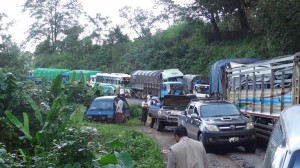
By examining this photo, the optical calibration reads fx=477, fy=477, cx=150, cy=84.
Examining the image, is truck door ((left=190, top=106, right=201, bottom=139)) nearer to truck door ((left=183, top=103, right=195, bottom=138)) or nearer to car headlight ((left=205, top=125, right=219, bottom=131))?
truck door ((left=183, top=103, right=195, bottom=138))

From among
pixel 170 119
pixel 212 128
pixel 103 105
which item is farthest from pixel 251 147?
pixel 103 105

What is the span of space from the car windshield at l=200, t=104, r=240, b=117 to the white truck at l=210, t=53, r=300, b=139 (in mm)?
1066

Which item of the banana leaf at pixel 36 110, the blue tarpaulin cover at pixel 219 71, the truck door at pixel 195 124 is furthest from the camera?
the blue tarpaulin cover at pixel 219 71

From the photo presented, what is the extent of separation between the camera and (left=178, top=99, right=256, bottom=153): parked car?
48.5ft

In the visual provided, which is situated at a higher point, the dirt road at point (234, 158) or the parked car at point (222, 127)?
the parked car at point (222, 127)

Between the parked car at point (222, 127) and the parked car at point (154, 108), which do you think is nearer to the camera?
the parked car at point (222, 127)

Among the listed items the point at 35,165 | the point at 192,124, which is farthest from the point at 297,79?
the point at 35,165

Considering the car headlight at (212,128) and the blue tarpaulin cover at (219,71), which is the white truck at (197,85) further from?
the car headlight at (212,128)

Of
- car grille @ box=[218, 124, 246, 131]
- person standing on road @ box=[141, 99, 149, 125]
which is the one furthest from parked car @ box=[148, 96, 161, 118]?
car grille @ box=[218, 124, 246, 131]

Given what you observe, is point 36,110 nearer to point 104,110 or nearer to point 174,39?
point 104,110

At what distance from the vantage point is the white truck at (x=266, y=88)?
45.8 ft

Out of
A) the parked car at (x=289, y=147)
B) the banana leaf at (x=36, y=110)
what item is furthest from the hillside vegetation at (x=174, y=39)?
the parked car at (x=289, y=147)

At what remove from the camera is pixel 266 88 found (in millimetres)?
16094

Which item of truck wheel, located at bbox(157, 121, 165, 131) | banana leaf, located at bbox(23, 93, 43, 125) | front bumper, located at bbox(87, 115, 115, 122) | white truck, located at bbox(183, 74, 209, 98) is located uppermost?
white truck, located at bbox(183, 74, 209, 98)
